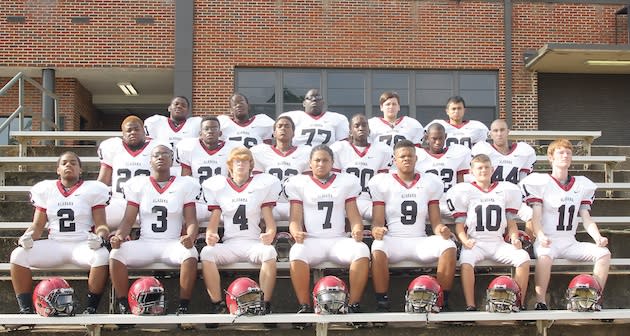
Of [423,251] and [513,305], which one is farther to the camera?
[423,251]

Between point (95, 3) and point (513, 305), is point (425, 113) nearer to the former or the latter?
point (95, 3)

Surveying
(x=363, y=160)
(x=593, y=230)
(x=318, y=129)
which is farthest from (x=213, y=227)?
(x=593, y=230)

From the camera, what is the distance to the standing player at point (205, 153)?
7.19m

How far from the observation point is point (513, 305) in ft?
18.9

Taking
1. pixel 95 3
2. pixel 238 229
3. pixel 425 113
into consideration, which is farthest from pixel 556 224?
pixel 95 3

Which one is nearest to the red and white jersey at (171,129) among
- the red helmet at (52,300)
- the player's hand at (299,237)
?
the player's hand at (299,237)

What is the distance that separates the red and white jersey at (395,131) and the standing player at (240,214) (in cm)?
197

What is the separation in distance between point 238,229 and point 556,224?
2.95 meters

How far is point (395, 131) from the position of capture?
26.2 feet

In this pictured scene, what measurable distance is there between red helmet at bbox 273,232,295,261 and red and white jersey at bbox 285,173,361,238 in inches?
Answer: 7.8

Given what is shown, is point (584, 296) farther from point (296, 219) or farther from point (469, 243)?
point (296, 219)

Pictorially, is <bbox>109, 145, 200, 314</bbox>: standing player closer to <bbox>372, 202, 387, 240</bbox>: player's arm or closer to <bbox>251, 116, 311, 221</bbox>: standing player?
<bbox>251, 116, 311, 221</bbox>: standing player

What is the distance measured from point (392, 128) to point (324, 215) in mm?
2073

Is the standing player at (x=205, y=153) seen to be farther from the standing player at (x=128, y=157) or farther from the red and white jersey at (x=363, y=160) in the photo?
the red and white jersey at (x=363, y=160)
